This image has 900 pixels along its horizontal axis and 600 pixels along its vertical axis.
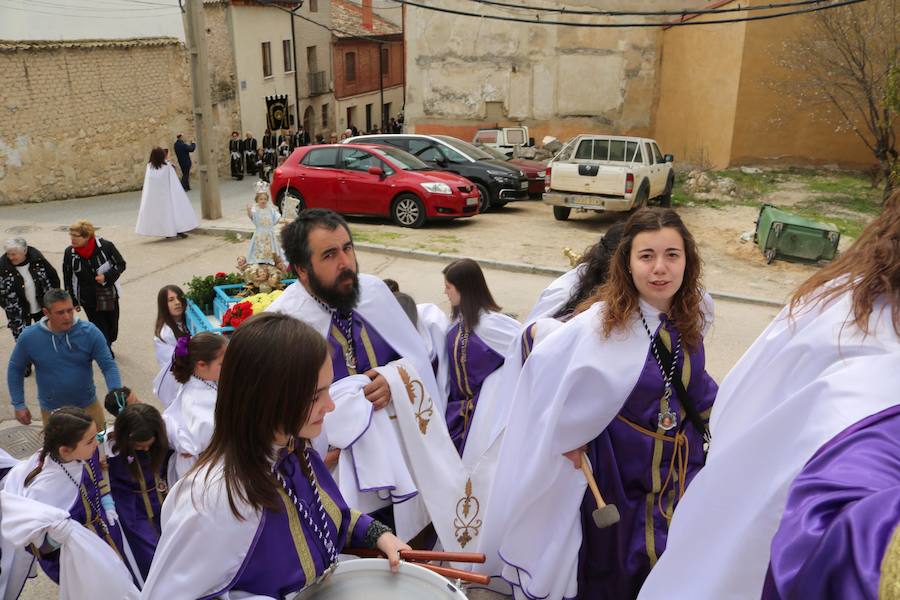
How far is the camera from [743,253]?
1362 cm

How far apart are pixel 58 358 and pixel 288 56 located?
30.1m

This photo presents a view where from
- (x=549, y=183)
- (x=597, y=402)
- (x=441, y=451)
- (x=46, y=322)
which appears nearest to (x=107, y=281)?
(x=46, y=322)

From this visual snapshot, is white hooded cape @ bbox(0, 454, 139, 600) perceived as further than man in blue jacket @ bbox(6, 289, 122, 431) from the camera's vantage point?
No

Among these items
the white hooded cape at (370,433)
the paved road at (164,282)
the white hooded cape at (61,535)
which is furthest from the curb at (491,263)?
the white hooded cape at (61,535)

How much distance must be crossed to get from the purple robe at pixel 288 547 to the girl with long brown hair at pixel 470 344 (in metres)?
2.53

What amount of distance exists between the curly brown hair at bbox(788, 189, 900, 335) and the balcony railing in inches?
1421

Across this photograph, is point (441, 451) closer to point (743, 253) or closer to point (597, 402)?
point (597, 402)

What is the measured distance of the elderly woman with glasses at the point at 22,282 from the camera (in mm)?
7355

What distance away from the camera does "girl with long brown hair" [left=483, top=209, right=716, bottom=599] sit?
352cm

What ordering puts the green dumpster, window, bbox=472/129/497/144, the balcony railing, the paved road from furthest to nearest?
the balcony railing, window, bbox=472/129/497/144, the green dumpster, the paved road

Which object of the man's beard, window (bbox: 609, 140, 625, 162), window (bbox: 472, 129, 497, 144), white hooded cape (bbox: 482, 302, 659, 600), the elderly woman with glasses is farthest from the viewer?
window (bbox: 472, 129, 497, 144)

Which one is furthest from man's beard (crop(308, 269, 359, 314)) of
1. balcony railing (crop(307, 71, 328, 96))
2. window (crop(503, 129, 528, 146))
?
balcony railing (crop(307, 71, 328, 96))

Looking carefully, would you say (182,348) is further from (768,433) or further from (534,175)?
(534,175)

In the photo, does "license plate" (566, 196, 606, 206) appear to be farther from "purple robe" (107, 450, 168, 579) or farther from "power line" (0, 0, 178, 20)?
"power line" (0, 0, 178, 20)
